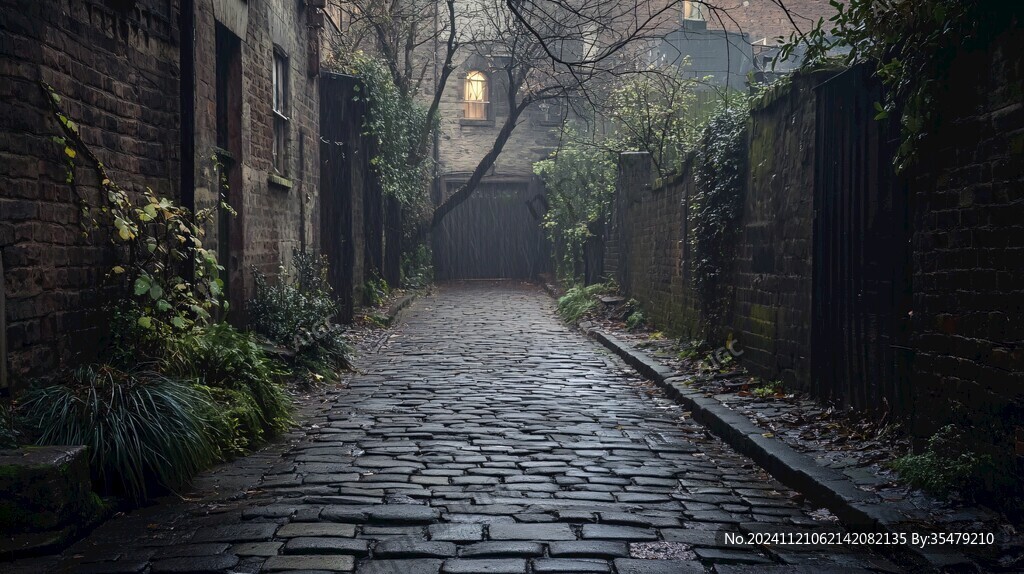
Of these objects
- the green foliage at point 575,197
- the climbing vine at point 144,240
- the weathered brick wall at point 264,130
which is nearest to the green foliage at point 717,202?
the weathered brick wall at point 264,130

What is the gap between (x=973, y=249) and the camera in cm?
492

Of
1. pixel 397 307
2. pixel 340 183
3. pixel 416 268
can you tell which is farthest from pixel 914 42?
pixel 416 268

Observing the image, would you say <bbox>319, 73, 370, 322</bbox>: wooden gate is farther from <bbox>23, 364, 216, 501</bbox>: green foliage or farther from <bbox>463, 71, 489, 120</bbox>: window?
<bbox>463, 71, 489, 120</bbox>: window

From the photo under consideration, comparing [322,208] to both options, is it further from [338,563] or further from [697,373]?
[338,563]

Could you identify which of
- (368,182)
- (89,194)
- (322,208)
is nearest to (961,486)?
(89,194)

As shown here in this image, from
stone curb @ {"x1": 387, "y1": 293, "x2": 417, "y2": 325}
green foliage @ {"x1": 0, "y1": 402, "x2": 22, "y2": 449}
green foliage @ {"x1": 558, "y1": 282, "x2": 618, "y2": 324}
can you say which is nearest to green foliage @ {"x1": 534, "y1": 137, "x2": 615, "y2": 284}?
green foliage @ {"x1": 558, "y1": 282, "x2": 618, "y2": 324}

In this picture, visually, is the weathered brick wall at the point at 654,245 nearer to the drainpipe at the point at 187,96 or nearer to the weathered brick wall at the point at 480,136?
the drainpipe at the point at 187,96

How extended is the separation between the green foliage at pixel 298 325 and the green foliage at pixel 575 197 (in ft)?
29.4

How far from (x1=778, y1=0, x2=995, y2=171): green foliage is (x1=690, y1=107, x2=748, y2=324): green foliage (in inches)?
147

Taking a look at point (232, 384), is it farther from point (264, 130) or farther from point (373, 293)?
point (373, 293)

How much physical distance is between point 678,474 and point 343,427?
2.73 meters

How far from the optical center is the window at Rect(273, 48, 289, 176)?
12.1 meters

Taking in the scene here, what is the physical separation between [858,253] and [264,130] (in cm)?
708

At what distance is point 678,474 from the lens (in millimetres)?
5816
